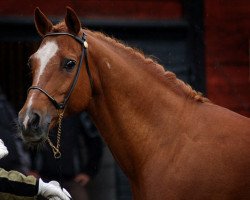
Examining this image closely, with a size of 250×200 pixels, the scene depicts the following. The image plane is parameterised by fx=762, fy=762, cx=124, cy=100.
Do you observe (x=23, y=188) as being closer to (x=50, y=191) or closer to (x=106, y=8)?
(x=50, y=191)

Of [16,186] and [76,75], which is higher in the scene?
[76,75]

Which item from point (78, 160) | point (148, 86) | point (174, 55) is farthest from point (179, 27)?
point (148, 86)

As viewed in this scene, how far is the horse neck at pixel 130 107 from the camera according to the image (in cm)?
447

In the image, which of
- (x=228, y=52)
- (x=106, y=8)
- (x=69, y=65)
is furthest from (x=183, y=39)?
(x=69, y=65)

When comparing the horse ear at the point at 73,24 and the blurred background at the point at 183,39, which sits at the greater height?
the horse ear at the point at 73,24

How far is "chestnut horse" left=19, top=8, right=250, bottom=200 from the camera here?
169 inches

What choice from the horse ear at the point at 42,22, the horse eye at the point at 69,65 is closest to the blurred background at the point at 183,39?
the horse ear at the point at 42,22

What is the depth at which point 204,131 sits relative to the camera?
4387 mm

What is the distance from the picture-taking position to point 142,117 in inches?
177

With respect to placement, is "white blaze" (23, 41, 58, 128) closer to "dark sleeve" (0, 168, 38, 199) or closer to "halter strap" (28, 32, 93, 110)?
"halter strap" (28, 32, 93, 110)

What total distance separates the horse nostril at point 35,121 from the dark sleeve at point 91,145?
115 inches

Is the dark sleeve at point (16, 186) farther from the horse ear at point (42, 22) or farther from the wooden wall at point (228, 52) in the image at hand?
the wooden wall at point (228, 52)

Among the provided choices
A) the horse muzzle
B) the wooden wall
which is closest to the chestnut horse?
the horse muzzle

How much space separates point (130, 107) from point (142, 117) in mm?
93
